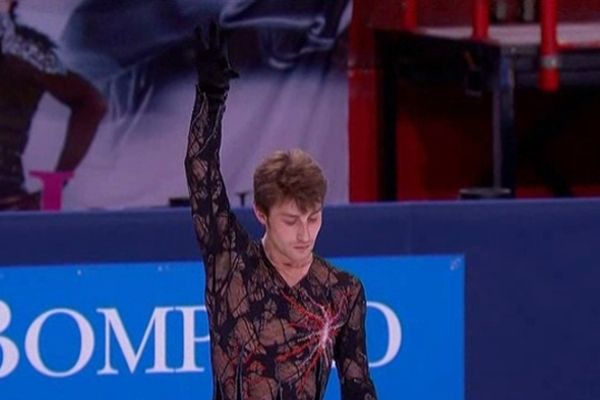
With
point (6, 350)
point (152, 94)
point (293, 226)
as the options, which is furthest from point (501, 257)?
point (152, 94)

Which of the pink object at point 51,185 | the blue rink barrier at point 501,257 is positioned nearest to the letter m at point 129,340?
the blue rink barrier at point 501,257

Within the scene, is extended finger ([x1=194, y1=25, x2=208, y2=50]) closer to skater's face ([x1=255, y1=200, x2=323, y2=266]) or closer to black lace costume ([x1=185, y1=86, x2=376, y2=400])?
black lace costume ([x1=185, y1=86, x2=376, y2=400])

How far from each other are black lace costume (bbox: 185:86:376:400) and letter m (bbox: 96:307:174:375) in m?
1.44

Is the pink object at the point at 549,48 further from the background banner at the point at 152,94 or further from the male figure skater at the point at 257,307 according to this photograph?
the male figure skater at the point at 257,307

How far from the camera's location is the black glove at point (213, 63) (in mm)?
3662

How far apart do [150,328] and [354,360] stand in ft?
5.12

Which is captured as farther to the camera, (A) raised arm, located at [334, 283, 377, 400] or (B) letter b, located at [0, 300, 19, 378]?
(B) letter b, located at [0, 300, 19, 378]

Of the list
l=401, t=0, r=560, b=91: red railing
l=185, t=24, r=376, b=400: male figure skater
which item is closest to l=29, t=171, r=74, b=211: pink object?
l=401, t=0, r=560, b=91: red railing

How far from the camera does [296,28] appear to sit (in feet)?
23.8

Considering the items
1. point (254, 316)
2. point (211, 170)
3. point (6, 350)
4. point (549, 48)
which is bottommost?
point (6, 350)

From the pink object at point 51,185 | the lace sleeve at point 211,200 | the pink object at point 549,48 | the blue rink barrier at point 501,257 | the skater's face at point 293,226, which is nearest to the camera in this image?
the skater's face at point 293,226

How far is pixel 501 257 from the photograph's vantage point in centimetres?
545

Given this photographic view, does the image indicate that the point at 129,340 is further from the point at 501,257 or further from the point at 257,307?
the point at 257,307

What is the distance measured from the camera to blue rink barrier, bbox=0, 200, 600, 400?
17.4 ft
